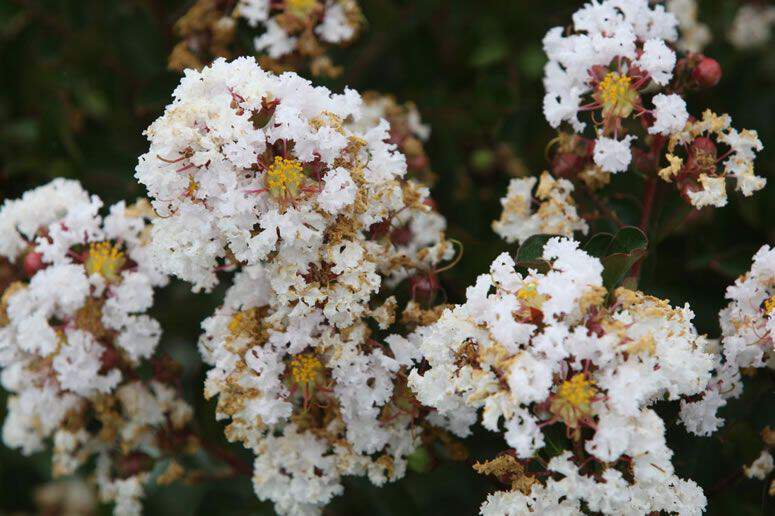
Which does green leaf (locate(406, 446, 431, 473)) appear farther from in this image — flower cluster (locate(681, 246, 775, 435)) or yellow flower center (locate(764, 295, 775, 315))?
yellow flower center (locate(764, 295, 775, 315))

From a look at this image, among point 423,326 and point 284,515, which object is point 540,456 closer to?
point 423,326

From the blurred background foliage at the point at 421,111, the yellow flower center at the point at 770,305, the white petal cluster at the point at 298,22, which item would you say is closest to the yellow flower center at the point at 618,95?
the blurred background foliage at the point at 421,111

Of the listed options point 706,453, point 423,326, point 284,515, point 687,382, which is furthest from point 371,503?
point 687,382

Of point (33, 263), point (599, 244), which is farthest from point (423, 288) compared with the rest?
point (33, 263)

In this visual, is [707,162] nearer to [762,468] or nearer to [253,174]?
[762,468]

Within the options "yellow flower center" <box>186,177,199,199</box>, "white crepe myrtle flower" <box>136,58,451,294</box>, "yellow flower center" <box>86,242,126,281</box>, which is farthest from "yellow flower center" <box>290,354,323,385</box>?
"yellow flower center" <box>86,242,126,281</box>

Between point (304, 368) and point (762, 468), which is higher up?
point (304, 368)
